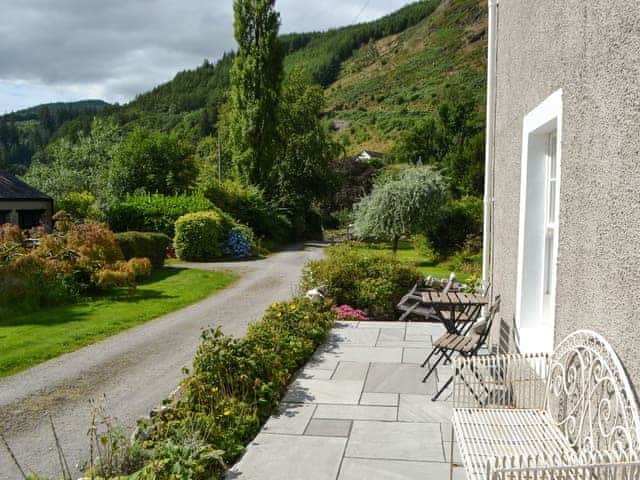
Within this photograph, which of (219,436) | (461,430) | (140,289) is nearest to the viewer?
(461,430)

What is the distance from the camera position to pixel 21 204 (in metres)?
20.8

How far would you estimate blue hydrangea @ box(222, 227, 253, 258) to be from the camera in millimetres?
20375

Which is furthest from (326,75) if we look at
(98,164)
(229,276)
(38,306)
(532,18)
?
(532,18)

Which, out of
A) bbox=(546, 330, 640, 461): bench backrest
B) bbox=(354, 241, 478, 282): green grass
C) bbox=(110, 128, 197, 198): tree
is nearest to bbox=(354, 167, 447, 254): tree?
bbox=(354, 241, 478, 282): green grass

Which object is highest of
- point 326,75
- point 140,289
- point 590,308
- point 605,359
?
point 326,75

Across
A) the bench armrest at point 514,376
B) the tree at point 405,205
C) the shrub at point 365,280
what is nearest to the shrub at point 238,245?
the tree at point 405,205

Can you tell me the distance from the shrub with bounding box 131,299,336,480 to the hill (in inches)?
1758

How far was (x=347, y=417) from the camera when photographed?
4672mm

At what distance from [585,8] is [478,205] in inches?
686

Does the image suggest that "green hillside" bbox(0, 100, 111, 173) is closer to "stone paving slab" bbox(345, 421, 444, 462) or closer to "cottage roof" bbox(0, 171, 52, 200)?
"cottage roof" bbox(0, 171, 52, 200)

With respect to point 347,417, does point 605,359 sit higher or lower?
higher

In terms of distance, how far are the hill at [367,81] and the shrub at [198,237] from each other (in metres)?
31.7

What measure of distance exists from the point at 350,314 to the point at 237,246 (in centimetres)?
1230

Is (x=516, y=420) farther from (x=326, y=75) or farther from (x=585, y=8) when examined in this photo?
(x=326, y=75)
